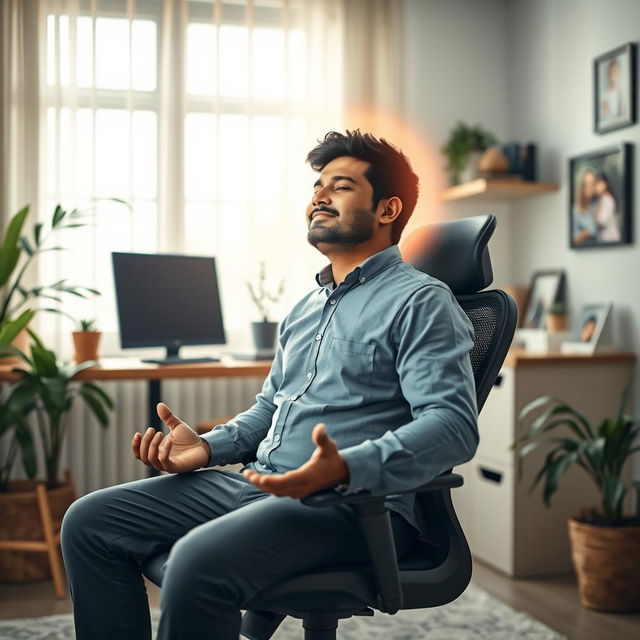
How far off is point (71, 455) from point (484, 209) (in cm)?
212

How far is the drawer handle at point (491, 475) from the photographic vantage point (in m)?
3.16

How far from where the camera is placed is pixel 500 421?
308 centimetres

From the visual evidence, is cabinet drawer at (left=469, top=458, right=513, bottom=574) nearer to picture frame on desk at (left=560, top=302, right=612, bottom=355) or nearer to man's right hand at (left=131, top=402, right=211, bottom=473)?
picture frame on desk at (left=560, top=302, right=612, bottom=355)

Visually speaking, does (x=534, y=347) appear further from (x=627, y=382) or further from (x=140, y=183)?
(x=140, y=183)

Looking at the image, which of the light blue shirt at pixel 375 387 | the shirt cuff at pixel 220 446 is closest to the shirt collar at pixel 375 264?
the light blue shirt at pixel 375 387

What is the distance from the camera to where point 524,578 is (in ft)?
9.92

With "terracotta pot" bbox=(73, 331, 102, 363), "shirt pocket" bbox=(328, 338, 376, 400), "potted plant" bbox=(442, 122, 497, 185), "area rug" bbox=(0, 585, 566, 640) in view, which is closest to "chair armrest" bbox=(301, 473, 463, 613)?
"shirt pocket" bbox=(328, 338, 376, 400)

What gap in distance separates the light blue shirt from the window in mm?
1922

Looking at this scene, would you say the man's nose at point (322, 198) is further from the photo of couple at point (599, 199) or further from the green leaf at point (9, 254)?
the photo of couple at point (599, 199)

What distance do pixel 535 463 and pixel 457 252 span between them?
154 centimetres

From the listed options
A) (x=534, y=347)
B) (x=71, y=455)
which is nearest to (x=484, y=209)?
(x=534, y=347)

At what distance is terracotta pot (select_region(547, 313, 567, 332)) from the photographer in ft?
10.9

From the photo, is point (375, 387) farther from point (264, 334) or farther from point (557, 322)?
point (557, 322)

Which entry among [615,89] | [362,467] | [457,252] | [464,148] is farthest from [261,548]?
[464,148]
